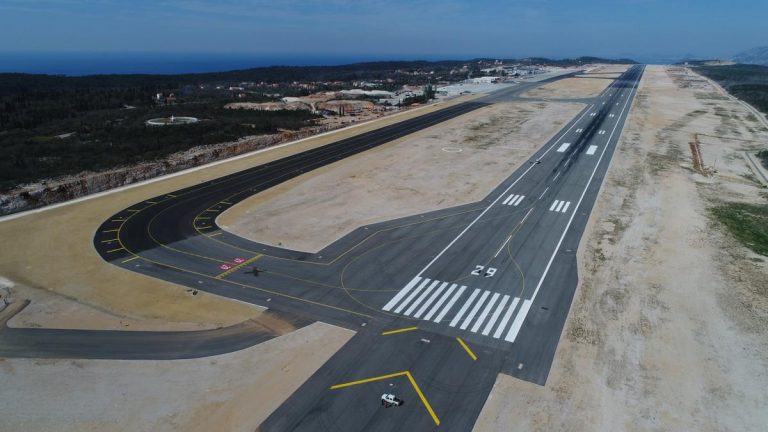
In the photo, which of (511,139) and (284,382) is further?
(511,139)

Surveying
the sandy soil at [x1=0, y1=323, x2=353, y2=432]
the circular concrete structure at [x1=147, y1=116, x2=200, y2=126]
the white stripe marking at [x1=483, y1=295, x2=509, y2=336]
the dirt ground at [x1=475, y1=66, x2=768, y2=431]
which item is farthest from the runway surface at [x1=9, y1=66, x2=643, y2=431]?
the circular concrete structure at [x1=147, y1=116, x2=200, y2=126]

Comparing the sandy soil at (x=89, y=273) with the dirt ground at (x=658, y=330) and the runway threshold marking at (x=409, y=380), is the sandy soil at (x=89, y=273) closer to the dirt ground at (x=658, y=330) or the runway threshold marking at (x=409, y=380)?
the runway threshold marking at (x=409, y=380)

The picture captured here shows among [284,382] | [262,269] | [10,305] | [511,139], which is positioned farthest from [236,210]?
[511,139]

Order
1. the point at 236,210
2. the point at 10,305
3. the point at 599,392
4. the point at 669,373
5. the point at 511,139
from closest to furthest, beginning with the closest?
the point at 599,392, the point at 669,373, the point at 10,305, the point at 236,210, the point at 511,139

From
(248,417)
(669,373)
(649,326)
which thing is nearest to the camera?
(248,417)

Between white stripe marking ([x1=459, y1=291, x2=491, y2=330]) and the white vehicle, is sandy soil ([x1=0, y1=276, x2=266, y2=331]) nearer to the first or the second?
the white vehicle

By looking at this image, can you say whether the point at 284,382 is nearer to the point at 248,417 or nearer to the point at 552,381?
the point at 248,417

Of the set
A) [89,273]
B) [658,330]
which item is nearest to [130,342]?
[89,273]
